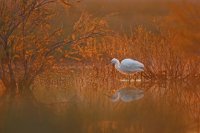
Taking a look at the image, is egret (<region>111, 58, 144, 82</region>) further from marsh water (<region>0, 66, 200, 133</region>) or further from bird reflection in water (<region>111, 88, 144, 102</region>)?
bird reflection in water (<region>111, 88, 144, 102</region>)

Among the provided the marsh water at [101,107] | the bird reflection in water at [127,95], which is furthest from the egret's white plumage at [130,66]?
the bird reflection in water at [127,95]

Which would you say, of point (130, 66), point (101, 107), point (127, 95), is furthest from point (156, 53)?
point (101, 107)

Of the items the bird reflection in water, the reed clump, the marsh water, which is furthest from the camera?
the reed clump

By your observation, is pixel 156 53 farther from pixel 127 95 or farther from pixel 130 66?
pixel 127 95

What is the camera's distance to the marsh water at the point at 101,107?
667 centimetres

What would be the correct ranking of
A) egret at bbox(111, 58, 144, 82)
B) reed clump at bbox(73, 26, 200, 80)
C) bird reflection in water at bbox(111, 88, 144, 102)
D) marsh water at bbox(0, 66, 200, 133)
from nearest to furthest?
marsh water at bbox(0, 66, 200, 133) < bird reflection in water at bbox(111, 88, 144, 102) < egret at bbox(111, 58, 144, 82) < reed clump at bbox(73, 26, 200, 80)

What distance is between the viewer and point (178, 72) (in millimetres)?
11273

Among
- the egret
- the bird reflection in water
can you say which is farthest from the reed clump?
the bird reflection in water

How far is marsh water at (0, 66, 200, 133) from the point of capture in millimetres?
6668

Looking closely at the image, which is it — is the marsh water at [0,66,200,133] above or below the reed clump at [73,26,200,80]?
below

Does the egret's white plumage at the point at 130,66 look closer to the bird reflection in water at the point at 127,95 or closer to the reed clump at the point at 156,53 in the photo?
the reed clump at the point at 156,53

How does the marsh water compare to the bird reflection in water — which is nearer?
the marsh water

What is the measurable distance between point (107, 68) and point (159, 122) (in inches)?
200

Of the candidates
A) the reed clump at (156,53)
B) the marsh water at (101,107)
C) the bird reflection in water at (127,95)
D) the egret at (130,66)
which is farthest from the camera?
the reed clump at (156,53)
